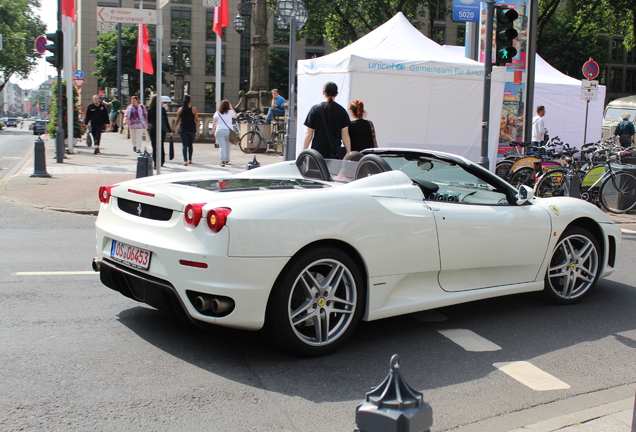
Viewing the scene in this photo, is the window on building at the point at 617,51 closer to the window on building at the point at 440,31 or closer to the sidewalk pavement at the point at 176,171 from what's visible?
the window on building at the point at 440,31

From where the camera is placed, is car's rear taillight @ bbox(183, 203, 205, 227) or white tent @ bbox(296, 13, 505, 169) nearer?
car's rear taillight @ bbox(183, 203, 205, 227)

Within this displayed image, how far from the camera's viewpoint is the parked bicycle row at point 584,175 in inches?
473

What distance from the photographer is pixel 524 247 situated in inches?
210

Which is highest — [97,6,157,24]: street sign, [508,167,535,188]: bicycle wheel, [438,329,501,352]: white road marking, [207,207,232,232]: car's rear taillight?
[97,6,157,24]: street sign

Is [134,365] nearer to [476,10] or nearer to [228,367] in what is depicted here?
[228,367]

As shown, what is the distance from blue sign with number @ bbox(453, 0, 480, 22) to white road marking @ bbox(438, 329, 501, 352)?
1317 cm

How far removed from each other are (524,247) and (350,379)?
2.07 m

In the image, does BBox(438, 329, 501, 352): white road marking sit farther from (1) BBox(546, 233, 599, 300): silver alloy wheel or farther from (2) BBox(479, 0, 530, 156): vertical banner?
(2) BBox(479, 0, 530, 156): vertical banner

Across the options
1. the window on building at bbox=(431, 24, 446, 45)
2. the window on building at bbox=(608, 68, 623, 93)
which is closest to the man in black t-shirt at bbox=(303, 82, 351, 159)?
the window on building at bbox=(431, 24, 446, 45)

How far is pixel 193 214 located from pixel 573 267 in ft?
11.2

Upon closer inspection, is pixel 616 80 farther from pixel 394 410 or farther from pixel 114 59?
pixel 394 410

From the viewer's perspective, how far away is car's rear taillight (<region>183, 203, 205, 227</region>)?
13.2 feet

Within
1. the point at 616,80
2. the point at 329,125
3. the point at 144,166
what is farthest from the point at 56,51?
the point at 616,80

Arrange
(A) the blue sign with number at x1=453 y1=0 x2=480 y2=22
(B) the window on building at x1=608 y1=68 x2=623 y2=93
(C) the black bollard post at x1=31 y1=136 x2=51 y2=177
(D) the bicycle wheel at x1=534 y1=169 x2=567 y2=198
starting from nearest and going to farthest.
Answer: (D) the bicycle wheel at x1=534 y1=169 x2=567 y2=198 < (C) the black bollard post at x1=31 y1=136 x2=51 y2=177 < (A) the blue sign with number at x1=453 y1=0 x2=480 y2=22 < (B) the window on building at x1=608 y1=68 x2=623 y2=93
